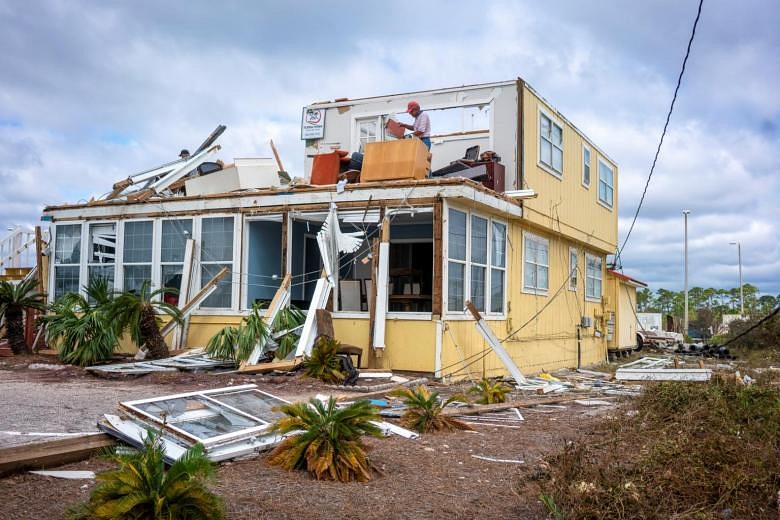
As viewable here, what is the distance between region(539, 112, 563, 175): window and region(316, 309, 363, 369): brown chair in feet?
20.0

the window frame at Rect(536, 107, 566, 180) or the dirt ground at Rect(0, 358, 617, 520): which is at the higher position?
the window frame at Rect(536, 107, 566, 180)

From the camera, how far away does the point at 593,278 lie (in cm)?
1983

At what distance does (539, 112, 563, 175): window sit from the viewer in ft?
49.0

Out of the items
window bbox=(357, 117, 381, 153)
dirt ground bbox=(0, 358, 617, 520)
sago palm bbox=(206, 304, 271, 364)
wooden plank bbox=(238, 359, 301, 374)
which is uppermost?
window bbox=(357, 117, 381, 153)

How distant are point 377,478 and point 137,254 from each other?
1001 cm

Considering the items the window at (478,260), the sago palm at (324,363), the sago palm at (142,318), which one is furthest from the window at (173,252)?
the window at (478,260)

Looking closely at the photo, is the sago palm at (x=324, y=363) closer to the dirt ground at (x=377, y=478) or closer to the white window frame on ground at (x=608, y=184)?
the dirt ground at (x=377, y=478)

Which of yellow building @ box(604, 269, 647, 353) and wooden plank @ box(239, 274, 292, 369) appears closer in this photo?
wooden plank @ box(239, 274, 292, 369)

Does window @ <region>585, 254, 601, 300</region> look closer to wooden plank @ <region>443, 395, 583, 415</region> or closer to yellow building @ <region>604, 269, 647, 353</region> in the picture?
yellow building @ <region>604, 269, 647, 353</region>

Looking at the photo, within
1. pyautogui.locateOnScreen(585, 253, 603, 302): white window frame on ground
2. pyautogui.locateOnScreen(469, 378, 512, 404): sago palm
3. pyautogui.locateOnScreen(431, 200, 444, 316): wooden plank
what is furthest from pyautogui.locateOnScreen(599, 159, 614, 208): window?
pyautogui.locateOnScreen(469, 378, 512, 404): sago palm

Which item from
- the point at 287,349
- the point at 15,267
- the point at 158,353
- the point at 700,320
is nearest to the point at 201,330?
the point at 158,353

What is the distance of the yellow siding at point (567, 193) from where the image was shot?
14211 mm

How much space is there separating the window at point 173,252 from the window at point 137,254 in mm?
308

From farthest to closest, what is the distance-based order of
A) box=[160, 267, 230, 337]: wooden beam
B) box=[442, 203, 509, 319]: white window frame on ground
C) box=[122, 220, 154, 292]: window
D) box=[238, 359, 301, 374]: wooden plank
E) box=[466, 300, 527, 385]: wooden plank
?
box=[122, 220, 154, 292]: window < box=[160, 267, 230, 337]: wooden beam < box=[442, 203, 509, 319]: white window frame on ground < box=[466, 300, 527, 385]: wooden plank < box=[238, 359, 301, 374]: wooden plank
